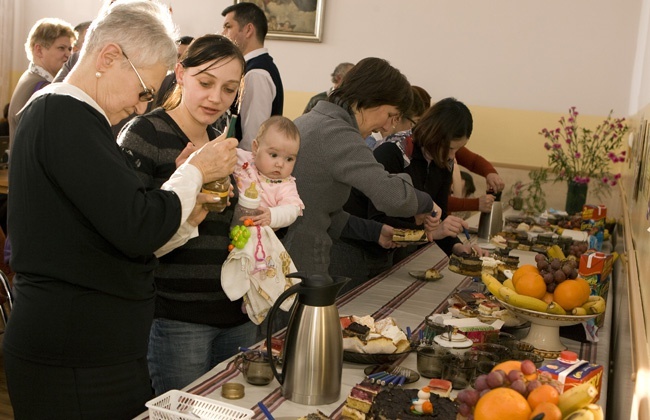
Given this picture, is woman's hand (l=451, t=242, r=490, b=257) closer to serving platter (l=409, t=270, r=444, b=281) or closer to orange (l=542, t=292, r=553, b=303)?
serving platter (l=409, t=270, r=444, b=281)

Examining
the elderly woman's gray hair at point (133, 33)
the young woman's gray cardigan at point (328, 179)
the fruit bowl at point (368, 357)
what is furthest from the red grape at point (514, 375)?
the young woman's gray cardigan at point (328, 179)

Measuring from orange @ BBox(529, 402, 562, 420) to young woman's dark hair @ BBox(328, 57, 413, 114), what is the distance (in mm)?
1553

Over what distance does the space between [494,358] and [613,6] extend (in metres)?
4.94

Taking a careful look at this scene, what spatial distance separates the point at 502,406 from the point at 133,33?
1.05 metres

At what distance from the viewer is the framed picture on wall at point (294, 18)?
6684mm

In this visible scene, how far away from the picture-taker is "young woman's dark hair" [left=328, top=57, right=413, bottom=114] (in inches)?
103

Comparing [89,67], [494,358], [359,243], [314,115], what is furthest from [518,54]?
[89,67]

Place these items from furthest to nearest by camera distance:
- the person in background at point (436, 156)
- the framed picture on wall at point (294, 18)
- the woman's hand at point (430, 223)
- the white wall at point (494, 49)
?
the framed picture on wall at point (294, 18) < the white wall at point (494, 49) < the person in background at point (436, 156) < the woman's hand at point (430, 223)

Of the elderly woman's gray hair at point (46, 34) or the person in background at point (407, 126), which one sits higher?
the elderly woman's gray hair at point (46, 34)

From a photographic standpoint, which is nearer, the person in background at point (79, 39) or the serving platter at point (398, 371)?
the serving platter at point (398, 371)

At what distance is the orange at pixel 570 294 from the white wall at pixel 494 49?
402cm

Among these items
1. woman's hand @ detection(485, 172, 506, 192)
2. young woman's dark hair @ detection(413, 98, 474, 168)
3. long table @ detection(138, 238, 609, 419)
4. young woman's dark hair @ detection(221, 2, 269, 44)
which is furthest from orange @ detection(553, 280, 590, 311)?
young woman's dark hair @ detection(221, 2, 269, 44)

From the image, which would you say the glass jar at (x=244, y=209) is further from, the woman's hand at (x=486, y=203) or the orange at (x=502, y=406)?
the woman's hand at (x=486, y=203)

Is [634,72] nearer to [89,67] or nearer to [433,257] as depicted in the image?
[433,257]
